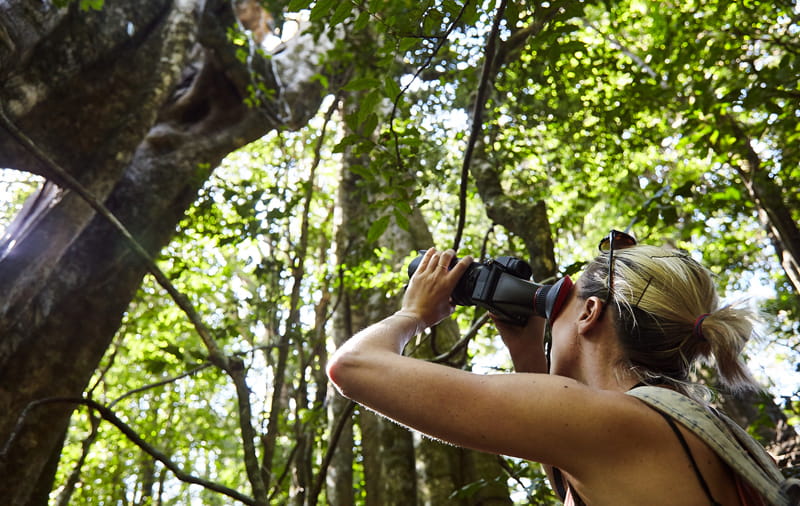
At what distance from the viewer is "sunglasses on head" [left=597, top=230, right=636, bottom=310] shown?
4.74 feet

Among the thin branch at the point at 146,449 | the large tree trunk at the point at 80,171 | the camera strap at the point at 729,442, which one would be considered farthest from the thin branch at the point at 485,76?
the large tree trunk at the point at 80,171

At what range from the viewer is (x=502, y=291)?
64.4 inches

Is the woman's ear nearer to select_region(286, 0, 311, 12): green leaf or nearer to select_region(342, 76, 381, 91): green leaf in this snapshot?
select_region(342, 76, 381, 91): green leaf

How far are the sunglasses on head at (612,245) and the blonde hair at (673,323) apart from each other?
0.01m

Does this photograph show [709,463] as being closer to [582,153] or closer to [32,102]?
[32,102]

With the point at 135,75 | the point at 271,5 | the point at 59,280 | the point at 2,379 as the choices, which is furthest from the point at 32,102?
the point at 271,5

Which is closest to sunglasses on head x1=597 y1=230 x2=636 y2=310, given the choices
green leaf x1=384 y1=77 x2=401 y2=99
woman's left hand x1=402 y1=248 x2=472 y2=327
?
woman's left hand x1=402 y1=248 x2=472 y2=327

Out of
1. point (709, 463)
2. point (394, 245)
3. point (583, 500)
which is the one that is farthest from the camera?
point (394, 245)

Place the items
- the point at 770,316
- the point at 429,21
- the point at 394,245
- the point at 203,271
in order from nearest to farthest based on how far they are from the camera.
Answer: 1. the point at 770,316
2. the point at 429,21
3. the point at 394,245
4. the point at 203,271

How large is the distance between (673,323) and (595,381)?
0.77 feet

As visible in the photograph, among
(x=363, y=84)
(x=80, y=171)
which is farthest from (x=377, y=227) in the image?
(x=80, y=171)

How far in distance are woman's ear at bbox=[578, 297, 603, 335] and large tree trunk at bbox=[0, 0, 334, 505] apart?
95.9 inches

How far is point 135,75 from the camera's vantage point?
4340mm

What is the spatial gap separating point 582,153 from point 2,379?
17.5 ft
